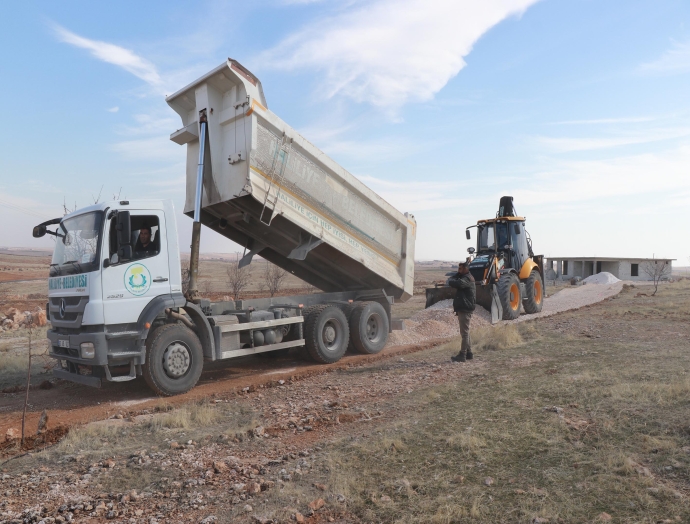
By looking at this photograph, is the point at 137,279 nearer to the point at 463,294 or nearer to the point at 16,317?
the point at 463,294

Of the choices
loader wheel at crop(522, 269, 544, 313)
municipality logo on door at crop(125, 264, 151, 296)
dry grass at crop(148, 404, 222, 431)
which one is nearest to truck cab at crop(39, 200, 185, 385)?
municipality logo on door at crop(125, 264, 151, 296)

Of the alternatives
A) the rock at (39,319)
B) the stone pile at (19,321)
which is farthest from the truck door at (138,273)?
the rock at (39,319)

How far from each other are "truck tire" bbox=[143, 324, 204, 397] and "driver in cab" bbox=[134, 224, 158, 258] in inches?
42.7

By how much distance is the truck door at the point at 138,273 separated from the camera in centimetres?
690

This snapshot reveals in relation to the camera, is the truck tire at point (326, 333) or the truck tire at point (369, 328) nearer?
the truck tire at point (326, 333)

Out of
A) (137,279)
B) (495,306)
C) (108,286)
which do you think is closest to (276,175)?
(137,279)

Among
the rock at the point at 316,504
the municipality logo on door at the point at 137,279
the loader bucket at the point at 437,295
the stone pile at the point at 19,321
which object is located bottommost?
the rock at the point at 316,504

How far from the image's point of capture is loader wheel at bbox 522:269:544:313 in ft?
56.3

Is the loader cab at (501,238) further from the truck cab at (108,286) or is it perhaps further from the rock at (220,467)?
the rock at (220,467)

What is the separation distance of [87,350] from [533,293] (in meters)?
14.6

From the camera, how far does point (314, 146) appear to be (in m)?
9.03

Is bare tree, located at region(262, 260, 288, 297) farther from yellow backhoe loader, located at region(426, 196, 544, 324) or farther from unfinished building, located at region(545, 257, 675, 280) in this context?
unfinished building, located at region(545, 257, 675, 280)

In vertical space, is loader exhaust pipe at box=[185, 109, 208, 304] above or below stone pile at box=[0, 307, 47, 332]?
above

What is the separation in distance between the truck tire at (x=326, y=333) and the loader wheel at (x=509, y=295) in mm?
6663
